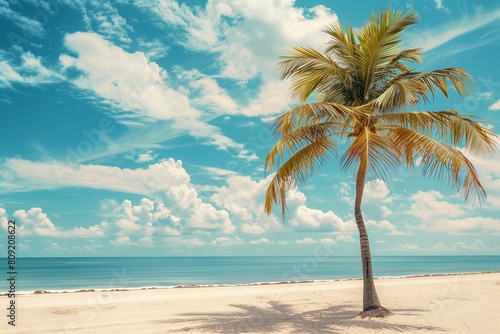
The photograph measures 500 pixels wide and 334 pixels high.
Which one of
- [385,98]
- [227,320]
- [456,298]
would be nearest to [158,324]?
[227,320]

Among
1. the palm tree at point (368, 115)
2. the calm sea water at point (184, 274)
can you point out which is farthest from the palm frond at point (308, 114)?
the calm sea water at point (184, 274)

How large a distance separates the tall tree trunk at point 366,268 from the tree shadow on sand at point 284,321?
38cm

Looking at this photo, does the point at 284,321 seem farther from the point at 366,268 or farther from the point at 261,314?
the point at 366,268

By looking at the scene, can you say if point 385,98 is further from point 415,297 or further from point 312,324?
point 415,297

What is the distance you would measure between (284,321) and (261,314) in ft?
4.15

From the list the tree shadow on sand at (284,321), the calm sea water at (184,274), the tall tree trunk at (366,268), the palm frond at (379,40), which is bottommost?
the calm sea water at (184,274)

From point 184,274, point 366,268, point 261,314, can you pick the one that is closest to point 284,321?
point 261,314

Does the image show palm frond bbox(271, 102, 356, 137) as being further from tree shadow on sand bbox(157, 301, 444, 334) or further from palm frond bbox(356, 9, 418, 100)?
tree shadow on sand bbox(157, 301, 444, 334)

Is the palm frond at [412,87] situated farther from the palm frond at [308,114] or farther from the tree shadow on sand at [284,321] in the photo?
the tree shadow on sand at [284,321]

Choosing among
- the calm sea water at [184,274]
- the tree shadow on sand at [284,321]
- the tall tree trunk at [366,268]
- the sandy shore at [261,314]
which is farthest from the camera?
the calm sea water at [184,274]

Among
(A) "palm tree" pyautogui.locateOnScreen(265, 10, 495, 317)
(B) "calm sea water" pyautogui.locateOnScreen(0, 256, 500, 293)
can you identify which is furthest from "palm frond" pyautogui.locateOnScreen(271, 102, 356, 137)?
(B) "calm sea water" pyautogui.locateOnScreen(0, 256, 500, 293)

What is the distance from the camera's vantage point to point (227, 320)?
10.4 meters

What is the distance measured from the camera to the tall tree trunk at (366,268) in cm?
1023

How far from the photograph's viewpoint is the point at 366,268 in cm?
1034
